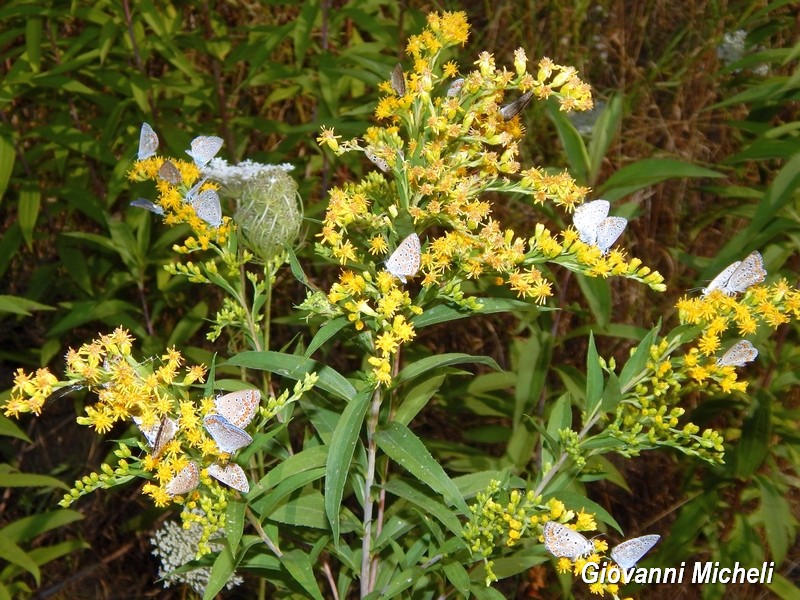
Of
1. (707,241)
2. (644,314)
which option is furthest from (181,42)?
(707,241)

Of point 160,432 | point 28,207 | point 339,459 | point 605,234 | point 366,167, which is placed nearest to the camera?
point 160,432

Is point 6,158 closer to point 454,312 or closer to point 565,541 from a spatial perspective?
point 454,312

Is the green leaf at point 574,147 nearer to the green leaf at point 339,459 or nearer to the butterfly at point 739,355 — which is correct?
the butterfly at point 739,355

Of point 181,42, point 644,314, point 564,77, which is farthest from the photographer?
point 644,314

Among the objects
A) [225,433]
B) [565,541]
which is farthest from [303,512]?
[565,541]

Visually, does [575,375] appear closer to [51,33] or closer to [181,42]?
[181,42]

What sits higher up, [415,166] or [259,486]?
[415,166]

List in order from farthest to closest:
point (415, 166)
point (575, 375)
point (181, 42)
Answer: point (181, 42) → point (575, 375) → point (415, 166)

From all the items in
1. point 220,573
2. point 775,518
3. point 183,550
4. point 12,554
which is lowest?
point 12,554

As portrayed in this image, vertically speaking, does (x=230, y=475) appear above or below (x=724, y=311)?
below
